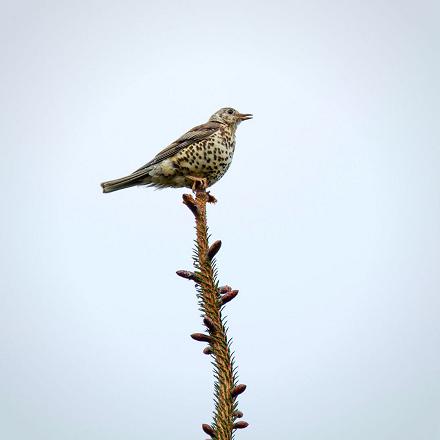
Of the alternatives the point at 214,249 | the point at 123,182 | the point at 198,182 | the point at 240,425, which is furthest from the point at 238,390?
the point at 123,182

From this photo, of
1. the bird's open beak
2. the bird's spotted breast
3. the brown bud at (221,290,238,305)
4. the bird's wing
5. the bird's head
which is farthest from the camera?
the bird's open beak

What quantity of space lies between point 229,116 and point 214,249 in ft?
19.4

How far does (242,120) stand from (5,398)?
53613 mm

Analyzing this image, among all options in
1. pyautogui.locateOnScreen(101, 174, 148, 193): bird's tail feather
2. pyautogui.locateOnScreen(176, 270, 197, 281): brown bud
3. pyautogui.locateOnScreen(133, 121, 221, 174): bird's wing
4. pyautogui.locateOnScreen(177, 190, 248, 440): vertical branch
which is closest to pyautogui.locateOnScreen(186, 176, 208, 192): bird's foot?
pyautogui.locateOnScreen(133, 121, 221, 174): bird's wing

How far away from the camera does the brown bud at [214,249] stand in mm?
4037

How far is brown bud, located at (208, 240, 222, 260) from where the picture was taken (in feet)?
13.2

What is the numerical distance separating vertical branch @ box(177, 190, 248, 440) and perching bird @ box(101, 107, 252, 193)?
12.4ft

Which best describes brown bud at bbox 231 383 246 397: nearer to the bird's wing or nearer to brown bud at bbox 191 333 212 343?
brown bud at bbox 191 333 212 343

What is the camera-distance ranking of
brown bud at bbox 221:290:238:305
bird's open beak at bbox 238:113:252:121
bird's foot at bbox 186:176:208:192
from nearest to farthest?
brown bud at bbox 221:290:238:305
bird's foot at bbox 186:176:208:192
bird's open beak at bbox 238:113:252:121

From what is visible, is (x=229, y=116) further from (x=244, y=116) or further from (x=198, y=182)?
(x=198, y=182)

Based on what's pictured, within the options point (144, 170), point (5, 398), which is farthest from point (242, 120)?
point (5, 398)

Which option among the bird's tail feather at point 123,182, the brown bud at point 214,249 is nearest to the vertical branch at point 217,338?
the brown bud at point 214,249

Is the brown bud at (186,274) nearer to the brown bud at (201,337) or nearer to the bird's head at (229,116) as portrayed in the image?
the brown bud at (201,337)

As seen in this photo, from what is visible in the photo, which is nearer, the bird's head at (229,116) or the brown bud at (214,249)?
the brown bud at (214,249)
